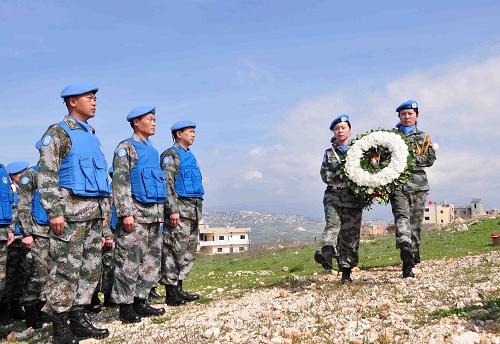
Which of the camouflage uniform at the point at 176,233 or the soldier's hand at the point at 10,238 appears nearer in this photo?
the soldier's hand at the point at 10,238

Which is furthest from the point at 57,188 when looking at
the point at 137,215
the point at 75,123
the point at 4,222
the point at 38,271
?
the point at 38,271

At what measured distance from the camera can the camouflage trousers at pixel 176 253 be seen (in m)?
8.77

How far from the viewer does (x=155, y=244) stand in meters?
7.74

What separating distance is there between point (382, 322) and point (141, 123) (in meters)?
4.59

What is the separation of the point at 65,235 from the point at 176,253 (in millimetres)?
2979

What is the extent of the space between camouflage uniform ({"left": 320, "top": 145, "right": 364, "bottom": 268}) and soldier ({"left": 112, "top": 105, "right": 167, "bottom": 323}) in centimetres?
287

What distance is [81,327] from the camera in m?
6.27

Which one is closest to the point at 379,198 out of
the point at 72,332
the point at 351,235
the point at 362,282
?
the point at 351,235

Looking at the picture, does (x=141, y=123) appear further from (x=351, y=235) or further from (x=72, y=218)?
(x=351, y=235)

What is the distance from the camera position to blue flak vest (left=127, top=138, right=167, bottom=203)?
24.4ft

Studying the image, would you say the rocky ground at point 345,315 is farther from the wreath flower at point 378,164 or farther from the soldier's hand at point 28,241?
the soldier's hand at point 28,241

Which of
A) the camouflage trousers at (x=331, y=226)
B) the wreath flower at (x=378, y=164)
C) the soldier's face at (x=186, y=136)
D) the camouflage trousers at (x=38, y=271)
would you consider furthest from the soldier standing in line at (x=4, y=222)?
the wreath flower at (x=378, y=164)

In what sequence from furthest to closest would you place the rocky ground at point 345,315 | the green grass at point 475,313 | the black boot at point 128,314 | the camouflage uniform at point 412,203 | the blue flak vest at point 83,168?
the camouflage uniform at point 412,203, the black boot at point 128,314, the blue flak vest at point 83,168, the green grass at point 475,313, the rocky ground at point 345,315

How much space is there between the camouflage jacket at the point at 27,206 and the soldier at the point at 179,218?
2.09m
